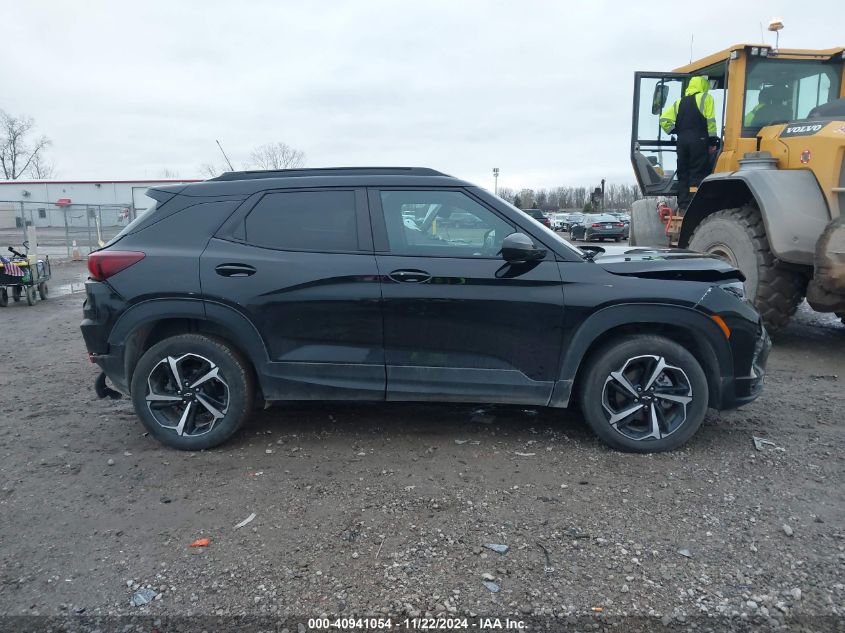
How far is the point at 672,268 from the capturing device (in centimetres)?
392

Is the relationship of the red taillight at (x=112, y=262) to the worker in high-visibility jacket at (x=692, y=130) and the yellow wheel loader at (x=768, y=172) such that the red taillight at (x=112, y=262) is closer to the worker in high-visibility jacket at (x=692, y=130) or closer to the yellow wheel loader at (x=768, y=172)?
the yellow wheel loader at (x=768, y=172)

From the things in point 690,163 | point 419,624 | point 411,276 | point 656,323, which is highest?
point 690,163

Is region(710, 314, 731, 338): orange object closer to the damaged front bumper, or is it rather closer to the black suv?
the black suv

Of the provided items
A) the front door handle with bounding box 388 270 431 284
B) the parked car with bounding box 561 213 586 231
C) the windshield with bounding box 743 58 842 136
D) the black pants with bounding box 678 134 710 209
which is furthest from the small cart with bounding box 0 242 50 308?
the parked car with bounding box 561 213 586 231

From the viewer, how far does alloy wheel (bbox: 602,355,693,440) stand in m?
3.89

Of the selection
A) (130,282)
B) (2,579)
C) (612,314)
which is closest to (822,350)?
(612,314)

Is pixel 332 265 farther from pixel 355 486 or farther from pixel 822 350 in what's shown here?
pixel 822 350

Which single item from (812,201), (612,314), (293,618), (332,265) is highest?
(812,201)

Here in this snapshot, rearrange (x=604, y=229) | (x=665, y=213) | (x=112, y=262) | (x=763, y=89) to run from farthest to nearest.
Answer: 1. (x=604, y=229)
2. (x=665, y=213)
3. (x=763, y=89)
4. (x=112, y=262)

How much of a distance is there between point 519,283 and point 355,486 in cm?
163

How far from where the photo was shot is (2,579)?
9.09ft

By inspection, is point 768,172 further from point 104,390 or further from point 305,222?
point 104,390

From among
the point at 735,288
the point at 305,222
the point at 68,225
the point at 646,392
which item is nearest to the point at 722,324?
the point at 735,288

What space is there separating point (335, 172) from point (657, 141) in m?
5.62
